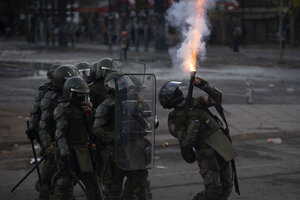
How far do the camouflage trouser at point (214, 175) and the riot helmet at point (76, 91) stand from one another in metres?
1.47

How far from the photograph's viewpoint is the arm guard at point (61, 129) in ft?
22.5

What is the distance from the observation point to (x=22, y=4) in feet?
218

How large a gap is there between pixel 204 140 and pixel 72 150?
151cm

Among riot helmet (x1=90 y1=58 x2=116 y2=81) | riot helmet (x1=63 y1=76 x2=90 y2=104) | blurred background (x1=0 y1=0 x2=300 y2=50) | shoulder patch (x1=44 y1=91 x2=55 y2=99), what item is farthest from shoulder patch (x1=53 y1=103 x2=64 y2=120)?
blurred background (x1=0 y1=0 x2=300 y2=50)

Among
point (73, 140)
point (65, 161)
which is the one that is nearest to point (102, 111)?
point (73, 140)

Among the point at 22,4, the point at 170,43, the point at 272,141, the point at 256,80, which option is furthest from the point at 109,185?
the point at 22,4

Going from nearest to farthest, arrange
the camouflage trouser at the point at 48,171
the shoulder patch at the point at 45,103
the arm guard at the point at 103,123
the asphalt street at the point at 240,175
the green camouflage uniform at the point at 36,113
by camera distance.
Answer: the arm guard at the point at 103,123, the shoulder patch at the point at 45,103, the camouflage trouser at the point at 48,171, the green camouflage uniform at the point at 36,113, the asphalt street at the point at 240,175

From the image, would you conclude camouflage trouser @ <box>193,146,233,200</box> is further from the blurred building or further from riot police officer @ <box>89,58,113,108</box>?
the blurred building

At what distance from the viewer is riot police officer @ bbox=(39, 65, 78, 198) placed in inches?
290

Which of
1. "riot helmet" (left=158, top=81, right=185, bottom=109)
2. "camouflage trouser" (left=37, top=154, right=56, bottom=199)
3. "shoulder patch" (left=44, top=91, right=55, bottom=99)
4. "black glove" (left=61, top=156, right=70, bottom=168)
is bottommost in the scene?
"camouflage trouser" (left=37, top=154, right=56, bottom=199)

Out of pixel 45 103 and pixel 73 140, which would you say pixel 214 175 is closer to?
pixel 73 140

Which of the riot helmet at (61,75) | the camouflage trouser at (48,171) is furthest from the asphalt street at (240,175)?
the riot helmet at (61,75)

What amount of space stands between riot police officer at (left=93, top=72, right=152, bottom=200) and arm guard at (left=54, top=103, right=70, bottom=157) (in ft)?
1.15

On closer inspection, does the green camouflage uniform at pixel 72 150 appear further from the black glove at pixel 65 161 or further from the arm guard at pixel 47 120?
the arm guard at pixel 47 120
